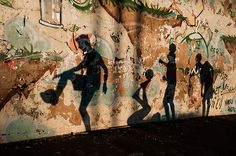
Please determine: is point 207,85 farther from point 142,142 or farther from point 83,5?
point 83,5

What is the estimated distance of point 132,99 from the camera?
22.2ft

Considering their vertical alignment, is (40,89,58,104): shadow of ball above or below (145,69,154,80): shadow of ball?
below

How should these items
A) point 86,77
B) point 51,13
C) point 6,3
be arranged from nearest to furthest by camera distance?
point 6,3 < point 51,13 < point 86,77

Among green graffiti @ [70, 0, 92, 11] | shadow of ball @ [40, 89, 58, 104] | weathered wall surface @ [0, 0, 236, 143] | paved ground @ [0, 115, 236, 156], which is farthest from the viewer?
green graffiti @ [70, 0, 92, 11]

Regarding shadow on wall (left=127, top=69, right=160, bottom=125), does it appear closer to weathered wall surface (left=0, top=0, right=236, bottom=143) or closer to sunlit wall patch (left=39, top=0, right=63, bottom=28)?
weathered wall surface (left=0, top=0, right=236, bottom=143)

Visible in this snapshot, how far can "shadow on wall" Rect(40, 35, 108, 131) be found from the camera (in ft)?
18.9

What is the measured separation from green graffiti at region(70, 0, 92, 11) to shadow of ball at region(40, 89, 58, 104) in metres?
1.59

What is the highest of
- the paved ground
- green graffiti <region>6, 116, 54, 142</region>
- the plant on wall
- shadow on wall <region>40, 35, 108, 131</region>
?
the plant on wall

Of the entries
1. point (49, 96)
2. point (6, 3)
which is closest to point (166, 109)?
point (49, 96)

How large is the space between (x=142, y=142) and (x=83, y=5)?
2726 mm

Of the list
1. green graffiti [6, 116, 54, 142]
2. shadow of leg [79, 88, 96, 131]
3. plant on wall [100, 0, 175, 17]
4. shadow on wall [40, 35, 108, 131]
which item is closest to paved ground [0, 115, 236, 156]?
green graffiti [6, 116, 54, 142]

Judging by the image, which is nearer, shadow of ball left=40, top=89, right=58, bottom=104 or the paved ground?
the paved ground

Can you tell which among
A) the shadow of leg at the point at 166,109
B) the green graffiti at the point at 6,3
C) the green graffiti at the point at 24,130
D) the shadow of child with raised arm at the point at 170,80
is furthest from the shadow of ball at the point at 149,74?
the green graffiti at the point at 6,3

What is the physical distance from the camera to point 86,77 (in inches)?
238
